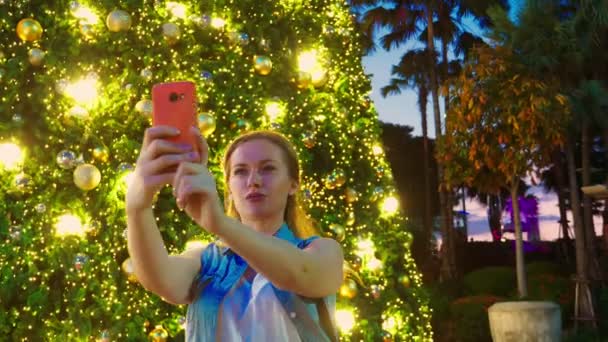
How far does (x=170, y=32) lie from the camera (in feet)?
17.0

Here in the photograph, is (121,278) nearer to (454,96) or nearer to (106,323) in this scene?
(106,323)

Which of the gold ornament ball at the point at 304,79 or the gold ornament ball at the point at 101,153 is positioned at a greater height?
the gold ornament ball at the point at 304,79

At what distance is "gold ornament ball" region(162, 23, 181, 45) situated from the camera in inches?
204

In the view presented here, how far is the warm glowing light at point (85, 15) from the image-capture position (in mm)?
5117

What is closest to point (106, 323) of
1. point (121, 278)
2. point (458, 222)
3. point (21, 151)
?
point (121, 278)

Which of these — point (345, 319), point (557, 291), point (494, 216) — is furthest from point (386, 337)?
point (494, 216)

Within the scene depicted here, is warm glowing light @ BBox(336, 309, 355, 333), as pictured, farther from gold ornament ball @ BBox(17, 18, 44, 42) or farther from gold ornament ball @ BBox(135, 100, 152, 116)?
gold ornament ball @ BBox(17, 18, 44, 42)

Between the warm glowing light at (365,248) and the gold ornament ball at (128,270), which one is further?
the warm glowing light at (365,248)

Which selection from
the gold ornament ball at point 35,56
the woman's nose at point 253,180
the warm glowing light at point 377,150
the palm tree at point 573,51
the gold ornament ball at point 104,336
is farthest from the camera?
the palm tree at point 573,51

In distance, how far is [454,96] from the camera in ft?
40.7

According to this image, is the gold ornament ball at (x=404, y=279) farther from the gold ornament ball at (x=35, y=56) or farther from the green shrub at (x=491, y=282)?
the green shrub at (x=491, y=282)

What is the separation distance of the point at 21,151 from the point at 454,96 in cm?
899

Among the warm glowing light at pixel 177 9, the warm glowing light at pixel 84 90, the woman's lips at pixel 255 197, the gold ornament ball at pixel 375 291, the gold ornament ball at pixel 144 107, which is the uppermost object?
the warm glowing light at pixel 177 9

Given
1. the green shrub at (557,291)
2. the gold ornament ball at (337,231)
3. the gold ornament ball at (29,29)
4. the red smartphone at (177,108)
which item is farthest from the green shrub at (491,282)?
the red smartphone at (177,108)
